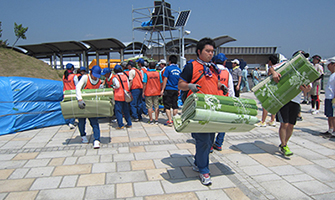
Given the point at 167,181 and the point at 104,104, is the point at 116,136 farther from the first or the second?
the point at 167,181

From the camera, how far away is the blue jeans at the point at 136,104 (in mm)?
7418

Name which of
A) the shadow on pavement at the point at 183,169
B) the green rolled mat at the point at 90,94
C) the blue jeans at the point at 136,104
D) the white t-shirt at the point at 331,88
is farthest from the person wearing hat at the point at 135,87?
the white t-shirt at the point at 331,88

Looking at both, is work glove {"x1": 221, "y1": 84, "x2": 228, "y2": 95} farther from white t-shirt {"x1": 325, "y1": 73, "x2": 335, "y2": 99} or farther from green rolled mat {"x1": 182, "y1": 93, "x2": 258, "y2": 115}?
white t-shirt {"x1": 325, "y1": 73, "x2": 335, "y2": 99}

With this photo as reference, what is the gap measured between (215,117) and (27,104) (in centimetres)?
567

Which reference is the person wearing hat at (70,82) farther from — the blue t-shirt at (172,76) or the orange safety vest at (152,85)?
the blue t-shirt at (172,76)

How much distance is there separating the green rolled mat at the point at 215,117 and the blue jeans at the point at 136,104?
14.6 ft

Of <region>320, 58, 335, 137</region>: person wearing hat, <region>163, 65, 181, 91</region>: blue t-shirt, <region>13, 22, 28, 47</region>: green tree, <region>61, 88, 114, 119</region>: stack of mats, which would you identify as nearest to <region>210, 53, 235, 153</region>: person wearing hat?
<region>163, 65, 181, 91</region>: blue t-shirt

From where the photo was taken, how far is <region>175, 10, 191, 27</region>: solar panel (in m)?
15.2

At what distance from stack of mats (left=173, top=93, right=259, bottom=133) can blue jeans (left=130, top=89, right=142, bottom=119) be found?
14.1 ft

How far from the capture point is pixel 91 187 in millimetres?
3330

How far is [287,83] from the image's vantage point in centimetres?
399

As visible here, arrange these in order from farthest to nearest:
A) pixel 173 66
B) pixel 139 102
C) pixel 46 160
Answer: pixel 139 102 → pixel 173 66 → pixel 46 160

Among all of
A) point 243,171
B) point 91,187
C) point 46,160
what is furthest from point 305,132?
point 46,160

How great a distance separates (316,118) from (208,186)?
626 cm
